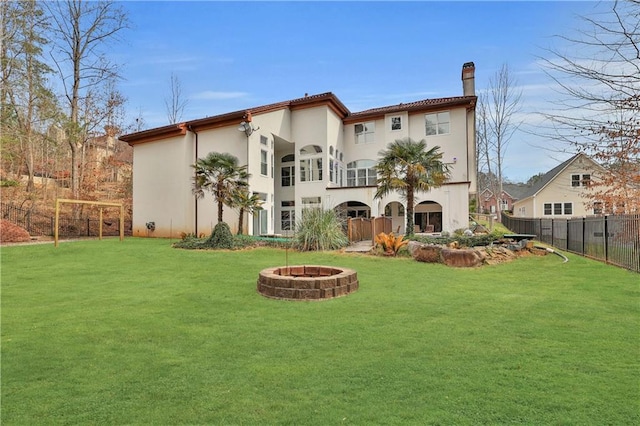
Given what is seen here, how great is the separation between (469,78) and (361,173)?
10.6 metres

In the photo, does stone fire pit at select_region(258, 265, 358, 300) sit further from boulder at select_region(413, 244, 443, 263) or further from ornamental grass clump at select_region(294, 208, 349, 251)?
ornamental grass clump at select_region(294, 208, 349, 251)

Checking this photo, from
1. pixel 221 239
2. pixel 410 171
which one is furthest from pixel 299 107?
pixel 221 239

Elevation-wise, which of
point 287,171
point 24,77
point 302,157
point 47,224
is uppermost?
point 24,77

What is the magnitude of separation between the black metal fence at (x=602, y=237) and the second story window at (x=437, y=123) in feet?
30.4

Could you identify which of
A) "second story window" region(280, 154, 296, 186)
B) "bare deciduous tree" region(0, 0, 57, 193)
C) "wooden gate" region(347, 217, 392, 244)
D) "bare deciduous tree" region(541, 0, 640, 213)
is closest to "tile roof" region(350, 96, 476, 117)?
"second story window" region(280, 154, 296, 186)

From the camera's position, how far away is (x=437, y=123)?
75.7 ft

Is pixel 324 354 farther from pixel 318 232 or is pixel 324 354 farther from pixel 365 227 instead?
pixel 365 227

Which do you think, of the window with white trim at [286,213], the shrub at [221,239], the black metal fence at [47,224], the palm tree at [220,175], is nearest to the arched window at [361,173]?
the window with white trim at [286,213]

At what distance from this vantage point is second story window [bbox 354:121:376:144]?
81.2 ft

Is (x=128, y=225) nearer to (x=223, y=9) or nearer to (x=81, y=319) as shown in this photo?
(x=223, y=9)

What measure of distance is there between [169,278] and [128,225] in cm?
2070

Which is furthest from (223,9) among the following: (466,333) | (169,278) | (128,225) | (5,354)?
(128,225)

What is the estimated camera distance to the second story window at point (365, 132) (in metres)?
24.8

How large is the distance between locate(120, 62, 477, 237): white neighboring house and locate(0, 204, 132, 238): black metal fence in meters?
3.04
